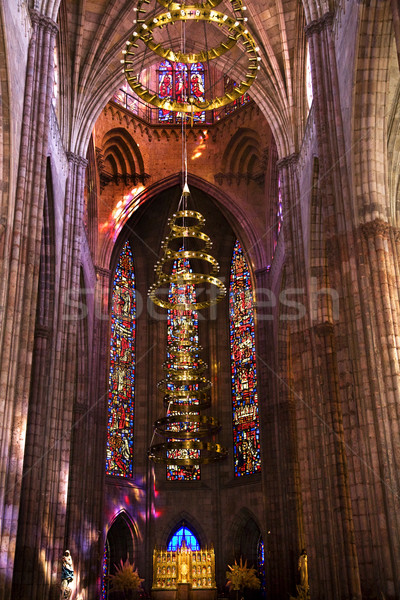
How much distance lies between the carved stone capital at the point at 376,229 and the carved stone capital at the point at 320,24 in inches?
221

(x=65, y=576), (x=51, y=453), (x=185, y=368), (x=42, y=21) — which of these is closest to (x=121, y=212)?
(x=185, y=368)

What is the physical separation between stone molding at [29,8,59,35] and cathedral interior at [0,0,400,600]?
36mm

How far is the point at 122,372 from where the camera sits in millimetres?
31062

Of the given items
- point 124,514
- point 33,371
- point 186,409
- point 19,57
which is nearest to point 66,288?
point 33,371

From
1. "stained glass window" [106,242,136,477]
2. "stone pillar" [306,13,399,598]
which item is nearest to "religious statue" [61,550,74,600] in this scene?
"stone pillar" [306,13,399,598]

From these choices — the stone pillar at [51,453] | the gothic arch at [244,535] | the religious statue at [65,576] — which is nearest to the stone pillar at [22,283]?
the stone pillar at [51,453]

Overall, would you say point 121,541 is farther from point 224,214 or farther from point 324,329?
point 324,329

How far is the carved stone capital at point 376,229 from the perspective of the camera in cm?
1428

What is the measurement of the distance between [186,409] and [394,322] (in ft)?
25.2

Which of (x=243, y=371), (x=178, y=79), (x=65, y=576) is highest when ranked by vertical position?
(x=178, y=79)

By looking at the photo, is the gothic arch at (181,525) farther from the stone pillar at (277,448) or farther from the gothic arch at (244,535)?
the stone pillar at (277,448)

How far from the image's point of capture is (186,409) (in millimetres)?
19484

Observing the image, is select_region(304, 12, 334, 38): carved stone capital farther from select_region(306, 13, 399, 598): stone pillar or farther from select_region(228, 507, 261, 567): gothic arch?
select_region(228, 507, 261, 567): gothic arch

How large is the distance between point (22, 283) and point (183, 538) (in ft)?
58.3
